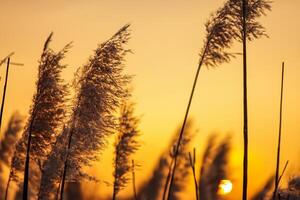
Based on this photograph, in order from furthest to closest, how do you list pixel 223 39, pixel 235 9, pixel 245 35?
pixel 223 39 → pixel 235 9 → pixel 245 35

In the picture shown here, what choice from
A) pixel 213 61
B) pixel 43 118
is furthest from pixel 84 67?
pixel 213 61

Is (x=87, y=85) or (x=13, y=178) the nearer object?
(x=87, y=85)

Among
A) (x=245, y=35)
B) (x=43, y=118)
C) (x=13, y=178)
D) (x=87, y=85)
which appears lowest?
(x=13, y=178)

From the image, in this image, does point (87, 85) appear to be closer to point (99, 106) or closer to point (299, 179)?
point (99, 106)

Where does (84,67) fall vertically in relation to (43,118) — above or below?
above

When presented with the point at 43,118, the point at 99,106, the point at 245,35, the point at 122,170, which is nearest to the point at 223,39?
the point at 245,35

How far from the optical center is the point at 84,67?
36.2 ft

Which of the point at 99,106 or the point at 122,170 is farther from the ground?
the point at 99,106

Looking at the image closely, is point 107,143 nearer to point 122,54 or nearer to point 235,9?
point 122,54

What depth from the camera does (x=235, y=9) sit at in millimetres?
9953

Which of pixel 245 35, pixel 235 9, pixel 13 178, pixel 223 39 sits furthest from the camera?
pixel 13 178

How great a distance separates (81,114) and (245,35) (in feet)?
10.8

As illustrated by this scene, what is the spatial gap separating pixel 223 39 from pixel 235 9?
84 centimetres

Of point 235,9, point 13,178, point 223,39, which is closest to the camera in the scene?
point 235,9
